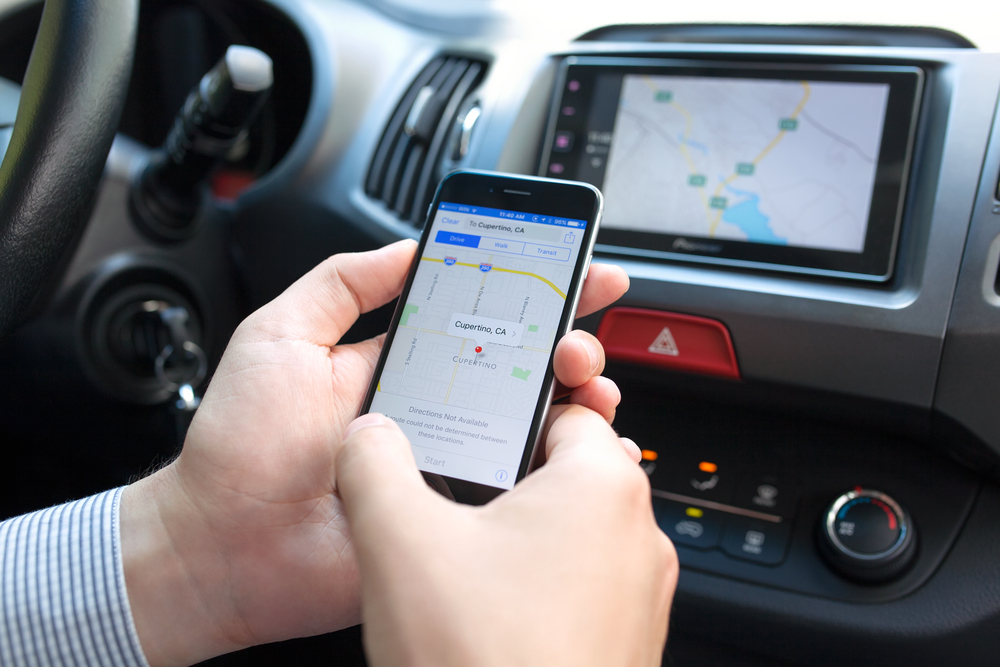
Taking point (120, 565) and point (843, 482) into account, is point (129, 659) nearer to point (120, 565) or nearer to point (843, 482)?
point (120, 565)

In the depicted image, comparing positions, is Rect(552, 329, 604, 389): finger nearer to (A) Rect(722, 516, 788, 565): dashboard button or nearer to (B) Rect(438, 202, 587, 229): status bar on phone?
(B) Rect(438, 202, 587, 229): status bar on phone

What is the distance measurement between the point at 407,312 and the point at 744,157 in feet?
1.38

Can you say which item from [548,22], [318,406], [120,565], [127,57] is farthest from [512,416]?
[548,22]

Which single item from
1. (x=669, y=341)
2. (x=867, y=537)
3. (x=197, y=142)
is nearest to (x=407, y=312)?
(x=669, y=341)

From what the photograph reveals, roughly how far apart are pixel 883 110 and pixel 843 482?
0.41 meters

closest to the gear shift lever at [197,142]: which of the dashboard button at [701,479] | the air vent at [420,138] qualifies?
the air vent at [420,138]

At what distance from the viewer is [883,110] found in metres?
0.79

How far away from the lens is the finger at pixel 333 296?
0.69 metres

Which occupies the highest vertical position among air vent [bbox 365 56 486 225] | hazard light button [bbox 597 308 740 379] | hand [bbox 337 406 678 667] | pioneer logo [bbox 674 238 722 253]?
air vent [bbox 365 56 486 225]

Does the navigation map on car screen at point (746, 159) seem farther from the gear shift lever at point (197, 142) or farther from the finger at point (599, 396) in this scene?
the gear shift lever at point (197, 142)

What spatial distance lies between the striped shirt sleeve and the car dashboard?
1.21 ft

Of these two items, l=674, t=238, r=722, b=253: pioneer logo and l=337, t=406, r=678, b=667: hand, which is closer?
l=337, t=406, r=678, b=667: hand

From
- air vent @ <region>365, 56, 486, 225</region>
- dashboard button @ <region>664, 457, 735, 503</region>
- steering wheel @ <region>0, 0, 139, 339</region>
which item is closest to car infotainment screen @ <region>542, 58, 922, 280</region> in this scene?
air vent @ <region>365, 56, 486, 225</region>

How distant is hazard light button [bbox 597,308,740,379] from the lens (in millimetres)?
810
